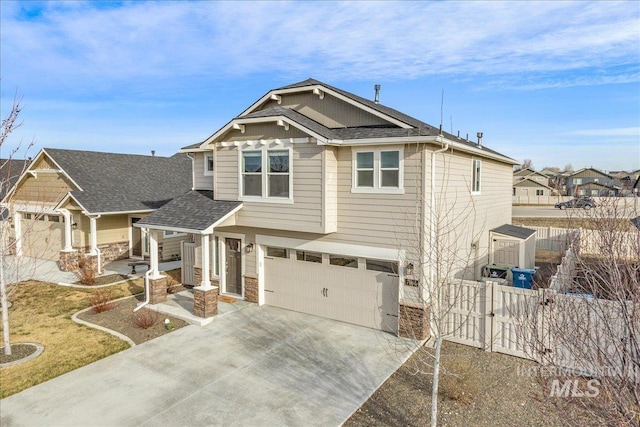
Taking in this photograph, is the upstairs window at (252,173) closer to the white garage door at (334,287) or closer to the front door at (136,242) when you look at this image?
the white garage door at (334,287)

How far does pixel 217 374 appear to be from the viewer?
8.45 m

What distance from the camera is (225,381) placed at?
26.7ft

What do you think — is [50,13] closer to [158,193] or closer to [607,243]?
[158,193]

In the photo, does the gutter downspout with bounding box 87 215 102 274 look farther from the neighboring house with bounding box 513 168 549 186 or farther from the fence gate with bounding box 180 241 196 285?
the neighboring house with bounding box 513 168 549 186

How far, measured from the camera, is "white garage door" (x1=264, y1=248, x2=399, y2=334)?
1093cm

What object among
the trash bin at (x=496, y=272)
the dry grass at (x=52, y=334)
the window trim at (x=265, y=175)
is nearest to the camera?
the dry grass at (x=52, y=334)

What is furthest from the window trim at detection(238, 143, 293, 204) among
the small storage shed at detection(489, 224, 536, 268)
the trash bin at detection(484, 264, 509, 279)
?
the small storage shed at detection(489, 224, 536, 268)

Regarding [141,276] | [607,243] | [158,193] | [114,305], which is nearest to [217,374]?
[114,305]

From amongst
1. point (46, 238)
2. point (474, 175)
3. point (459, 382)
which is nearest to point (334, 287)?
point (459, 382)

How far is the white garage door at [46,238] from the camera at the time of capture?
20.6 metres

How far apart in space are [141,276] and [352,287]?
35.5 ft

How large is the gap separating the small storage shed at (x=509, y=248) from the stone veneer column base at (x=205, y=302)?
36.8ft

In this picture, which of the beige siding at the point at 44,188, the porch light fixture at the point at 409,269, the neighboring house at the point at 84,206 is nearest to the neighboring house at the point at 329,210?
the porch light fixture at the point at 409,269

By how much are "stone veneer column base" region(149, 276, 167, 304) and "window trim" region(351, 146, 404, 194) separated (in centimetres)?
745
